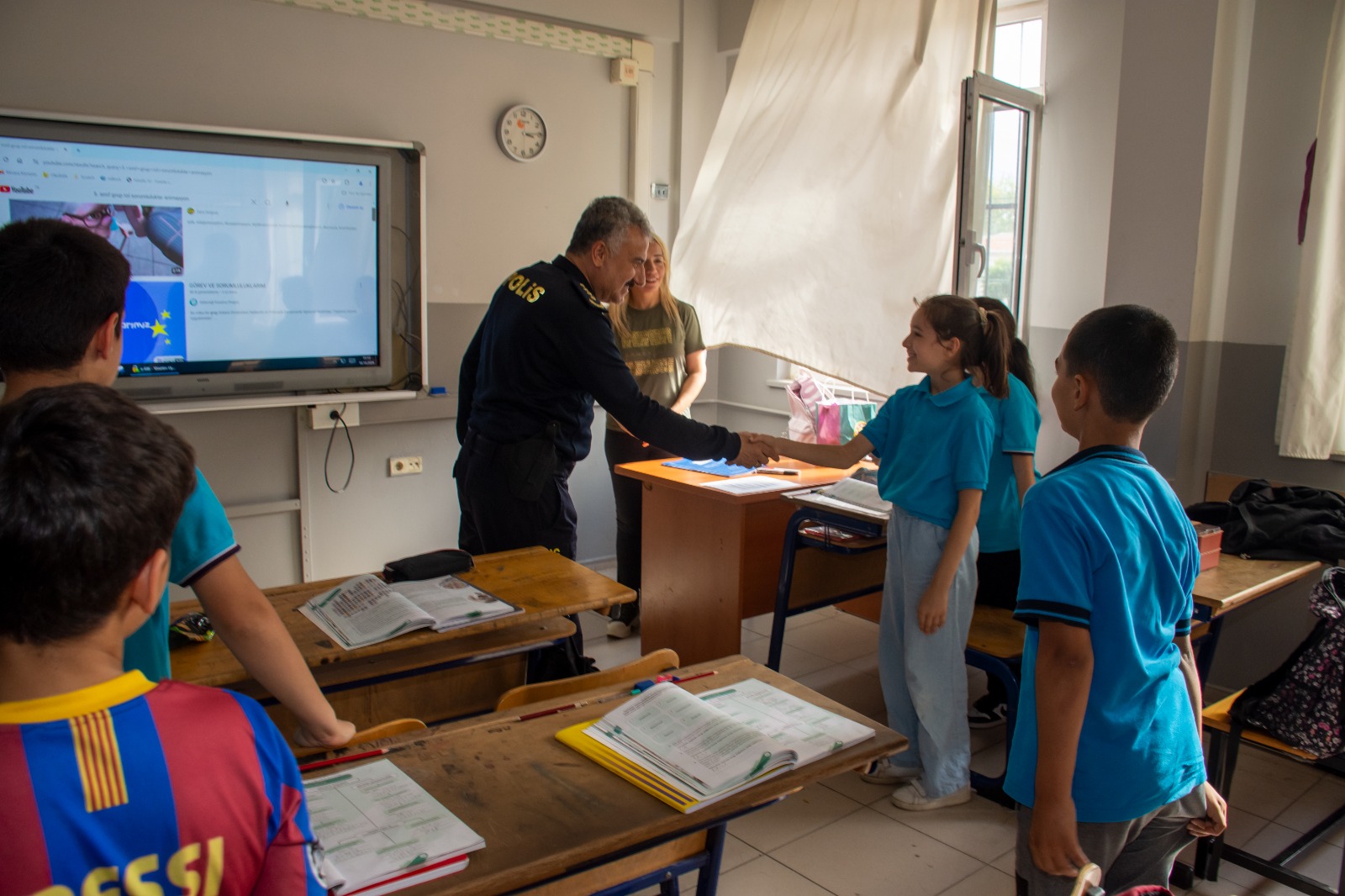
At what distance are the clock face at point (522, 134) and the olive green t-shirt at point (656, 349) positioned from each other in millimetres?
1109

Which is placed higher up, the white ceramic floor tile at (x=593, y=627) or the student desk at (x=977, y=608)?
the student desk at (x=977, y=608)

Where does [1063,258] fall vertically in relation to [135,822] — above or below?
above

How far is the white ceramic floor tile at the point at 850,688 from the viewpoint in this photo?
11.2 feet

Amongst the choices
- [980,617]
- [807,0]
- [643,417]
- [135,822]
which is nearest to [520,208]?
[807,0]

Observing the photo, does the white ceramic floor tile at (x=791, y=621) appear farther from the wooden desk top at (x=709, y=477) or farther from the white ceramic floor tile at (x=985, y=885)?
the white ceramic floor tile at (x=985, y=885)

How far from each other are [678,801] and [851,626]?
3.12 metres

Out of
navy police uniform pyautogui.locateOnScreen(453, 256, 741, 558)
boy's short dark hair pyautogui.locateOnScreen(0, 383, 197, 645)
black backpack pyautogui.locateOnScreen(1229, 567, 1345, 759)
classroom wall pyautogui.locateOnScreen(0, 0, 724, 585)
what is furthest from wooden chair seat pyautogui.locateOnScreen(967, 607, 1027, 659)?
classroom wall pyautogui.locateOnScreen(0, 0, 724, 585)

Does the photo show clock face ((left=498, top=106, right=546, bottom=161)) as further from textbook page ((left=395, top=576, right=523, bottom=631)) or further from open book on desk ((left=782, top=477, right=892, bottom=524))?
textbook page ((left=395, top=576, right=523, bottom=631))

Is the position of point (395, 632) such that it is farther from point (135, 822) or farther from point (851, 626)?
point (851, 626)

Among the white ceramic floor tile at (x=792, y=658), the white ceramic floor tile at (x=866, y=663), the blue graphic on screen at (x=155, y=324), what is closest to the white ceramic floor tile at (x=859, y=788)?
the white ceramic floor tile at (x=792, y=658)

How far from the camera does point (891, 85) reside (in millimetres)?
3418

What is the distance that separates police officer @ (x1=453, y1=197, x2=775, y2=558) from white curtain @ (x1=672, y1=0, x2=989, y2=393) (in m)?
1.00

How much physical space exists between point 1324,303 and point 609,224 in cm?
229

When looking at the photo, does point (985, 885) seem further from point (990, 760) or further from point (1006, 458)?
point (1006, 458)
